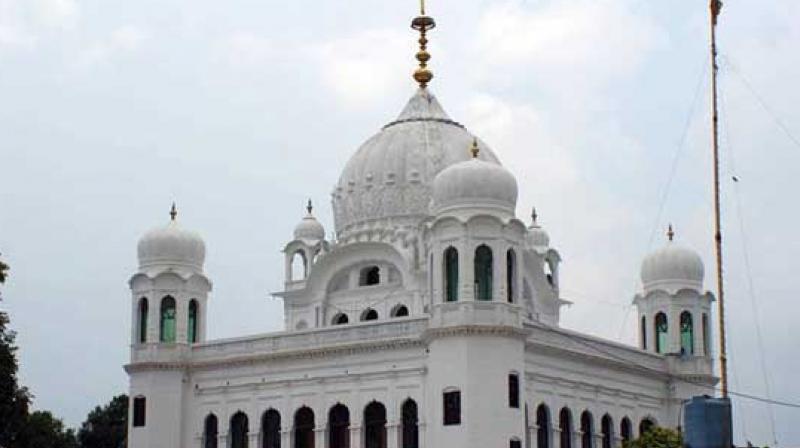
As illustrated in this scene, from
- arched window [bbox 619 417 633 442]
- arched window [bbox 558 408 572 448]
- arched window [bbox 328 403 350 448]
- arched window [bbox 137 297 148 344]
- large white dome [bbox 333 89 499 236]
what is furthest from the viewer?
large white dome [bbox 333 89 499 236]

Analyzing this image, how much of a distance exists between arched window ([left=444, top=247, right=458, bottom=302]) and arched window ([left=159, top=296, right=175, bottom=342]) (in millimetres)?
10796

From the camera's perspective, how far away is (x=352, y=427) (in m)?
46.2

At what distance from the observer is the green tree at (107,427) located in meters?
72.4

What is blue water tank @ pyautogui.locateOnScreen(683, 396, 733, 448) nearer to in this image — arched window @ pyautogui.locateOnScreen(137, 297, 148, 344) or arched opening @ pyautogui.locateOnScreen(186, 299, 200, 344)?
arched window @ pyautogui.locateOnScreen(137, 297, 148, 344)

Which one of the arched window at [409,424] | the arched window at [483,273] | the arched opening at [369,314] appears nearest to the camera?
the arched window at [483,273]

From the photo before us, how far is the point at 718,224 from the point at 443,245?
1858 centimetres

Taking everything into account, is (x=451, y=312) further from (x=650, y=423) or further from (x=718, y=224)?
(x=718, y=224)

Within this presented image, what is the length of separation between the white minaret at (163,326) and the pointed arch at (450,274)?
10285mm

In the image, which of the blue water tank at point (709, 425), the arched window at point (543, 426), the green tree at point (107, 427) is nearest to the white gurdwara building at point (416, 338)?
the arched window at point (543, 426)

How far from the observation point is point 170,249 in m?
51.9

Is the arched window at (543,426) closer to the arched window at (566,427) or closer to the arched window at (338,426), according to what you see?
the arched window at (566,427)

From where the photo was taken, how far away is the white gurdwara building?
44.3 metres

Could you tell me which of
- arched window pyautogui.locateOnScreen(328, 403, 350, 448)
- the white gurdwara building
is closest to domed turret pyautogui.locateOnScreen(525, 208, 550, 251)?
the white gurdwara building

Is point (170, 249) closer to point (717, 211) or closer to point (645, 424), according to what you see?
point (645, 424)
